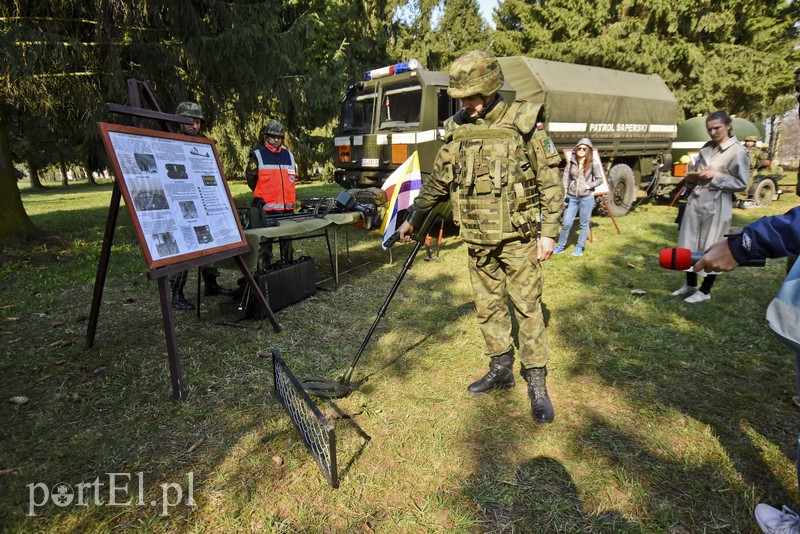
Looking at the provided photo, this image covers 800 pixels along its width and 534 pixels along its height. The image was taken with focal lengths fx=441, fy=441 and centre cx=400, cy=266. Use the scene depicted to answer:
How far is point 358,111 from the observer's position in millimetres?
9062

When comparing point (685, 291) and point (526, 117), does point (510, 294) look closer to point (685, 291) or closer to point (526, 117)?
point (526, 117)

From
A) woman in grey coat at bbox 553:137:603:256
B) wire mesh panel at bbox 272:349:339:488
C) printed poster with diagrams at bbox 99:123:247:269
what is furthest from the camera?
woman in grey coat at bbox 553:137:603:256

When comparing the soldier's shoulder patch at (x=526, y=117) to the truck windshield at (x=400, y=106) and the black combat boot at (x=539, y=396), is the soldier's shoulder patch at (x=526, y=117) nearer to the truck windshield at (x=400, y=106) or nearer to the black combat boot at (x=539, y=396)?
the black combat boot at (x=539, y=396)

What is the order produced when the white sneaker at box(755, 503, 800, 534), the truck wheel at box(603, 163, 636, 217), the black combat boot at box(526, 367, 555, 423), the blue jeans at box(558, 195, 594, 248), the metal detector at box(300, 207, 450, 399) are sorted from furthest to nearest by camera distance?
the truck wheel at box(603, 163, 636, 217) < the blue jeans at box(558, 195, 594, 248) < the metal detector at box(300, 207, 450, 399) < the black combat boot at box(526, 367, 555, 423) < the white sneaker at box(755, 503, 800, 534)

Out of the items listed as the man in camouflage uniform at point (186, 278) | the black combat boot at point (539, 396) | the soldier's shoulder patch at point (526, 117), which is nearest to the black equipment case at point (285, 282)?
the man in camouflage uniform at point (186, 278)

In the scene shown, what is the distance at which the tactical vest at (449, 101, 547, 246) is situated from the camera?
8.68ft

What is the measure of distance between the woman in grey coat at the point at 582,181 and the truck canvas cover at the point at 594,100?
2017 millimetres

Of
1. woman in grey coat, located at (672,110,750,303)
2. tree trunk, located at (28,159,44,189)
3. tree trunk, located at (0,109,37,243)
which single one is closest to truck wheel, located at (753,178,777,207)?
woman in grey coat, located at (672,110,750,303)

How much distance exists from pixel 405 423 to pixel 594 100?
9.14 meters

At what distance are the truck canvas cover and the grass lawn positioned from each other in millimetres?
5049

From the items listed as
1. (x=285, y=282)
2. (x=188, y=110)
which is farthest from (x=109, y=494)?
(x=188, y=110)

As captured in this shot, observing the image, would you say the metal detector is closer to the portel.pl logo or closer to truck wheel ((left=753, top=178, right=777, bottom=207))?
the portel.pl logo

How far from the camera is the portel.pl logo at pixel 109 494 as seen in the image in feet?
7.36

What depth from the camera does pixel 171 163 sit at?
3303mm
